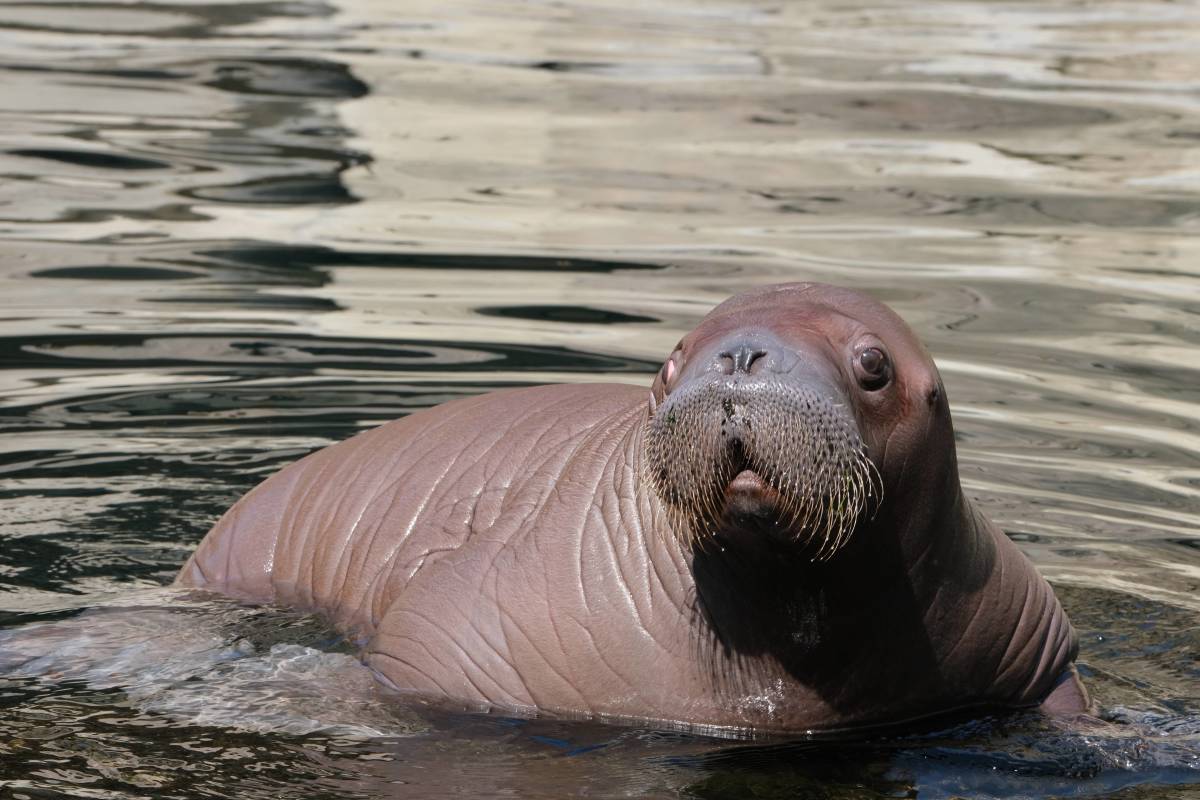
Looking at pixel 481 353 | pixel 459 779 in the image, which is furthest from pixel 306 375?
pixel 459 779

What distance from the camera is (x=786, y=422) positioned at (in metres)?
4.34

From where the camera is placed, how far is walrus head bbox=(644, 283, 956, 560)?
14.4 ft

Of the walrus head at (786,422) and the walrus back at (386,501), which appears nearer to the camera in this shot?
the walrus head at (786,422)

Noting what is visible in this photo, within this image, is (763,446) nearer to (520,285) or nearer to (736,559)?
(736,559)

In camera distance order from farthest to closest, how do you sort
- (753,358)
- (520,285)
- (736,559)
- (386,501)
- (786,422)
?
(520,285), (386,501), (736,559), (753,358), (786,422)

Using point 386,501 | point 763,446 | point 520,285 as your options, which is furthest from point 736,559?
point 520,285

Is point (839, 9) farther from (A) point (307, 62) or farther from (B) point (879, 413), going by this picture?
(B) point (879, 413)

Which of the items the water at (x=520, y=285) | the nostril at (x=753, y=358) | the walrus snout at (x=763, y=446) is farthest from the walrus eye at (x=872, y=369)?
the water at (x=520, y=285)

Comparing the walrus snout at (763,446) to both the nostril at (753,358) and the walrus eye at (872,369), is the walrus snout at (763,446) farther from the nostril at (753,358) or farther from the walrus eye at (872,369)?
the walrus eye at (872,369)

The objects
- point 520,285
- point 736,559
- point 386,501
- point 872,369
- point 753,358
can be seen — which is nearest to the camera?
point 753,358

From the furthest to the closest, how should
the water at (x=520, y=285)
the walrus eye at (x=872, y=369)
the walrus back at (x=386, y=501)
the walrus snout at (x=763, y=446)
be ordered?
the walrus back at (x=386, y=501)
the water at (x=520, y=285)
the walrus eye at (x=872, y=369)
the walrus snout at (x=763, y=446)

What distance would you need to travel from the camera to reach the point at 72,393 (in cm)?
889

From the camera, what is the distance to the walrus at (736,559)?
446 cm

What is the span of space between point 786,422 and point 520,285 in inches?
264
